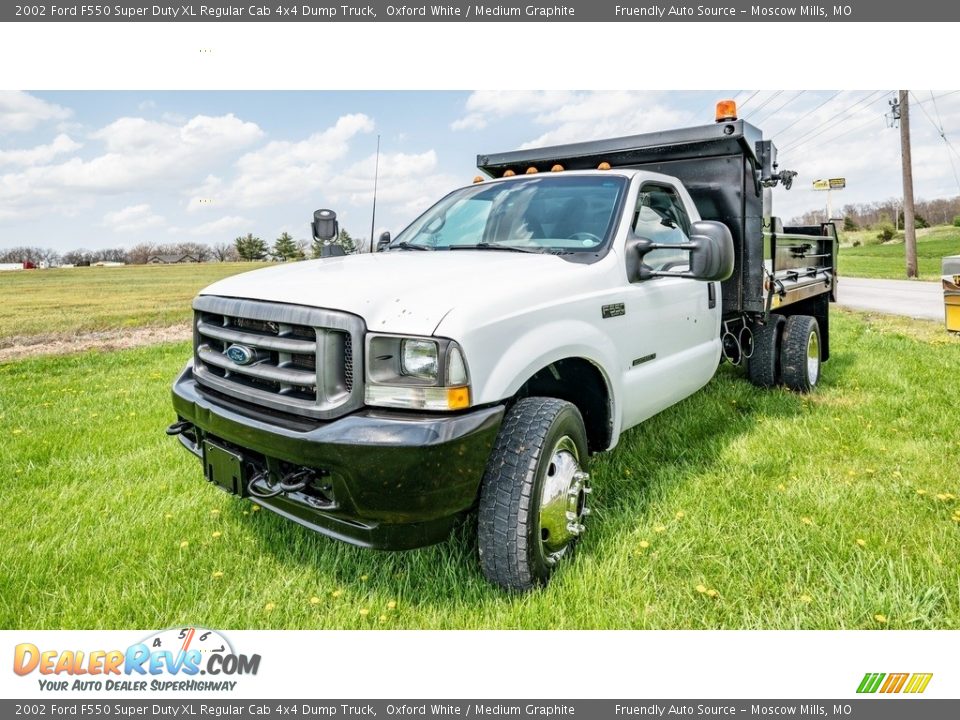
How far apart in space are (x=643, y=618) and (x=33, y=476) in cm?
392

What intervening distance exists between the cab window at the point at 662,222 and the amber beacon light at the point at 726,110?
101 centimetres

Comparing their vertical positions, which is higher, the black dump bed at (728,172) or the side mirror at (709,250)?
the black dump bed at (728,172)

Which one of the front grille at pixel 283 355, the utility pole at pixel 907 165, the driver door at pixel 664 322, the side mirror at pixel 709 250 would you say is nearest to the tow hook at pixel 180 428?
the front grille at pixel 283 355

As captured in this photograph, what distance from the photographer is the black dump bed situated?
15.6 ft

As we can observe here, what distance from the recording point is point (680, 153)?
16.3ft

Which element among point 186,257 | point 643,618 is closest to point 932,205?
point 186,257

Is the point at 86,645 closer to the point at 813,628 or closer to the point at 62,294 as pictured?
the point at 813,628

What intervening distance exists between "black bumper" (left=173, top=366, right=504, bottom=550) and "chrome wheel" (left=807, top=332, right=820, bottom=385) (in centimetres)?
486

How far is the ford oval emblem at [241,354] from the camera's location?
261 cm

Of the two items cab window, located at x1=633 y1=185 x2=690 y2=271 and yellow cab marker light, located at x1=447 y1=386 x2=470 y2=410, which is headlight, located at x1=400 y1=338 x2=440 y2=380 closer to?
yellow cab marker light, located at x1=447 y1=386 x2=470 y2=410

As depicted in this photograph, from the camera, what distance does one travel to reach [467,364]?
7.36ft

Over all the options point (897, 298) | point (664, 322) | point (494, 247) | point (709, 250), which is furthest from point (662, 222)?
point (897, 298)

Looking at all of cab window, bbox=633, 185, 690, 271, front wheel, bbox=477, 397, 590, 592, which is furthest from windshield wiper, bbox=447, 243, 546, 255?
front wheel, bbox=477, 397, 590, 592

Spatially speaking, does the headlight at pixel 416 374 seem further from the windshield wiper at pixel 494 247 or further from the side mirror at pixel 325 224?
the side mirror at pixel 325 224
